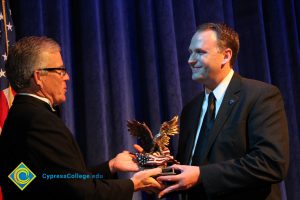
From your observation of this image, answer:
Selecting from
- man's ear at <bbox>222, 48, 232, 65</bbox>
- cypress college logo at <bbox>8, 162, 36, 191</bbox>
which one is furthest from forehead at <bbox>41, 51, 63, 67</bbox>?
man's ear at <bbox>222, 48, 232, 65</bbox>

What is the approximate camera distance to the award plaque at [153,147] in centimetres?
221

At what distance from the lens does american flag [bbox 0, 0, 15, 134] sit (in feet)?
9.11

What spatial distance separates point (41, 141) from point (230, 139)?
0.97 metres

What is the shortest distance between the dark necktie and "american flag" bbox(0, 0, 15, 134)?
1374 millimetres

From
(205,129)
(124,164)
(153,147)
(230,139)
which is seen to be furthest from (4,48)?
(230,139)

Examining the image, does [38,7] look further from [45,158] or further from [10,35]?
[45,158]

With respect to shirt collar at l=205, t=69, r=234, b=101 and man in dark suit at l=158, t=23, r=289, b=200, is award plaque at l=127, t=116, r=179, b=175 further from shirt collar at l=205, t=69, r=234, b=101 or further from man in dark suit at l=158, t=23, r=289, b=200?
shirt collar at l=205, t=69, r=234, b=101

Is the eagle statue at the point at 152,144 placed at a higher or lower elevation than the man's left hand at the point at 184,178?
higher

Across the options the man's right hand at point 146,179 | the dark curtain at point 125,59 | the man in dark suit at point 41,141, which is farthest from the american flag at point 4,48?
the man's right hand at point 146,179

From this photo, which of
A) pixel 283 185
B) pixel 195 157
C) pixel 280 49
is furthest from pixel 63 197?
pixel 280 49

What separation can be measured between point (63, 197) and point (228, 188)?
828 millimetres

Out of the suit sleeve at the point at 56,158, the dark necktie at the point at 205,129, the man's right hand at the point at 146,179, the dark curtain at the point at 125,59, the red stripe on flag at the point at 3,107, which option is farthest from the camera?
the dark curtain at the point at 125,59

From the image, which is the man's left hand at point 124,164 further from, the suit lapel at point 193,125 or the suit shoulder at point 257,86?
the suit shoulder at point 257,86

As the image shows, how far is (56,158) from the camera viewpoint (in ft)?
5.97
